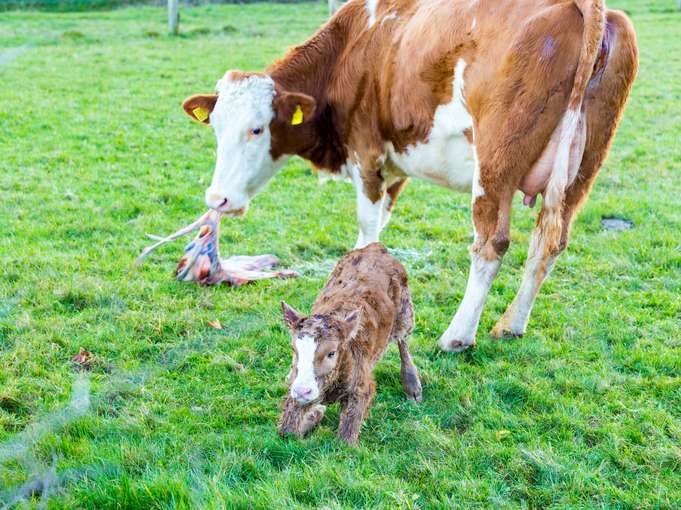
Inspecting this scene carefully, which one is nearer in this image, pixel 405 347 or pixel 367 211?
pixel 405 347

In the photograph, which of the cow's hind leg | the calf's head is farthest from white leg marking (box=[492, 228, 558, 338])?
the calf's head

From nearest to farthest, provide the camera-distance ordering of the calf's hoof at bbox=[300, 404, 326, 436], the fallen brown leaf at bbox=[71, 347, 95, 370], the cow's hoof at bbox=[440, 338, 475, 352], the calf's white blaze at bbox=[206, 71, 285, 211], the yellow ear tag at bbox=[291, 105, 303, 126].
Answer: the calf's hoof at bbox=[300, 404, 326, 436] → the fallen brown leaf at bbox=[71, 347, 95, 370] → the cow's hoof at bbox=[440, 338, 475, 352] → the calf's white blaze at bbox=[206, 71, 285, 211] → the yellow ear tag at bbox=[291, 105, 303, 126]

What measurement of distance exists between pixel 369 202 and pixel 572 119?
1.92 meters

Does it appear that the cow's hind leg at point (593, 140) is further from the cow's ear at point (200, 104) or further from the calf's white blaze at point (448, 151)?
the cow's ear at point (200, 104)

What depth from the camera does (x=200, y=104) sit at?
5.96 meters

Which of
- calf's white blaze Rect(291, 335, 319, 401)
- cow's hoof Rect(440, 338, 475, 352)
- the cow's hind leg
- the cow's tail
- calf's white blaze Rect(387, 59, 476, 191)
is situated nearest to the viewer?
calf's white blaze Rect(291, 335, 319, 401)

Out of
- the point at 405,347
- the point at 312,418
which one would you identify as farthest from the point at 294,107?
the point at 312,418

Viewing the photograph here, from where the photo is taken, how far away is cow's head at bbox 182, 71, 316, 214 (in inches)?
226

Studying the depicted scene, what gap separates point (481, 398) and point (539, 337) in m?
1.09

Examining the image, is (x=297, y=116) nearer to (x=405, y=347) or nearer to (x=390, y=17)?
(x=390, y=17)

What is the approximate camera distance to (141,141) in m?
10.3

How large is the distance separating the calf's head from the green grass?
0.37 m

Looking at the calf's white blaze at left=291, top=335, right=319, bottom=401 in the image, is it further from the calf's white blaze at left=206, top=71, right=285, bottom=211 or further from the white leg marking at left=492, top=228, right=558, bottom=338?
the calf's white blaze at left=206, top=71, right=285, bottom=211

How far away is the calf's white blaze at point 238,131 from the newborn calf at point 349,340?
1.46m
